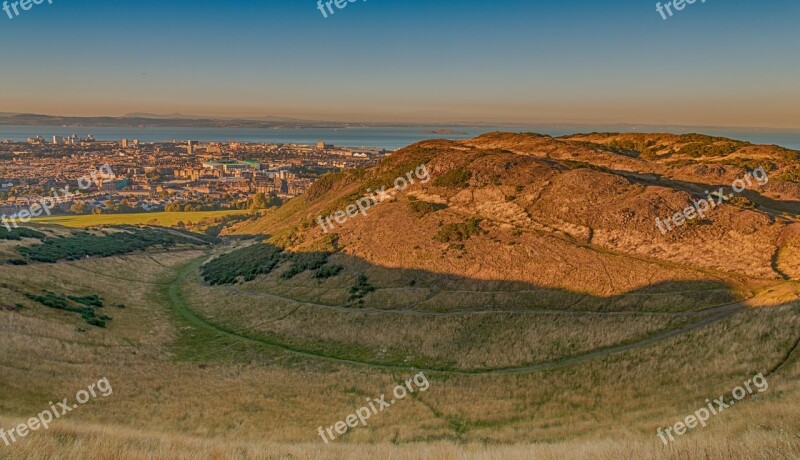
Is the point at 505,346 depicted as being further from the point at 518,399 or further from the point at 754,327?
the point at 754,327

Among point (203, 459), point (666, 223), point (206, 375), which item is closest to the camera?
point (203, 459)

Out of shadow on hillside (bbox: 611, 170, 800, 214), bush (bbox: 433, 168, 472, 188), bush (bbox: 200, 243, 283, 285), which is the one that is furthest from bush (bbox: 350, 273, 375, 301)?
shadow on hillside (bbox: 611, 170, 800, 214)

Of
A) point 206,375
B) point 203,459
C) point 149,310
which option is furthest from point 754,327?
point 149,310

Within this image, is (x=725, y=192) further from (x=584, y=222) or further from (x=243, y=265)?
(x=243, y=265)

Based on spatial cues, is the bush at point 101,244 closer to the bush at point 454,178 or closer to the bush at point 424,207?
the bush at point 424,207

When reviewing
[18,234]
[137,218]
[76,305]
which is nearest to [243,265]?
[76,305]

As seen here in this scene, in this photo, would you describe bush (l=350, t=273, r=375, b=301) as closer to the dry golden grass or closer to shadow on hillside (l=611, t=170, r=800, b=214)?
the dry golden grass

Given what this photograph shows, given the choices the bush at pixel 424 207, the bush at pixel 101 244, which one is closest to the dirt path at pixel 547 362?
the bush at pixel 424 207

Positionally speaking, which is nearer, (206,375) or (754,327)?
(754,327)
